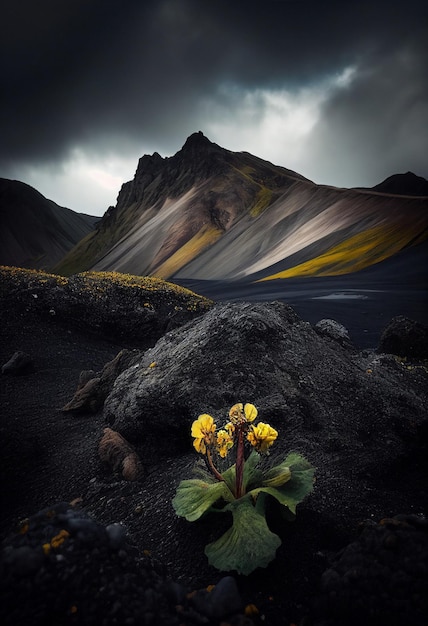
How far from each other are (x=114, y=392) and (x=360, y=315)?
1022 centimetres

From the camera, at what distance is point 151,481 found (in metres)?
3.51

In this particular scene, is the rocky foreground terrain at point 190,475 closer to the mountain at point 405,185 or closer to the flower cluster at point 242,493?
the flower cluster at point 242,493

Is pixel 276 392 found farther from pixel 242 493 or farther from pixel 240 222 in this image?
pixel 240 222

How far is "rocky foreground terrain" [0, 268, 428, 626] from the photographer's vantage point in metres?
1.76

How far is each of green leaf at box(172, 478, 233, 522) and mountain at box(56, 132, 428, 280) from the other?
1956cm

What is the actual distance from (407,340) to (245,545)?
22.6 feet

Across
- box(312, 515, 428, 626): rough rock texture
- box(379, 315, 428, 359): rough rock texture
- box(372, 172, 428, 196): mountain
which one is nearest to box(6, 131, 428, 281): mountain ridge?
box(372, 172, 428, 196): mountain

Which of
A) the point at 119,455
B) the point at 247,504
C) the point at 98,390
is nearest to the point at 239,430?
the point at 247,504

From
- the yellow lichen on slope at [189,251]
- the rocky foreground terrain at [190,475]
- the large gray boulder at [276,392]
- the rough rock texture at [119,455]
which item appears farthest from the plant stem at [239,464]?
the yellow lichen on slope at [189,251]

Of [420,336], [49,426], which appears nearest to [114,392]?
[49,426]

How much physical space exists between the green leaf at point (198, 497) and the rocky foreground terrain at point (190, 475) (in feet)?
0.98

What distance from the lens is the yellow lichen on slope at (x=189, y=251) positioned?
5188cm

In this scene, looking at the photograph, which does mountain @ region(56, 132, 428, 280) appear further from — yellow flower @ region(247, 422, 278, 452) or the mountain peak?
yellow flower @ region(247, 422, 278, 452)

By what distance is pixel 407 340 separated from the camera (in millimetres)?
7473
